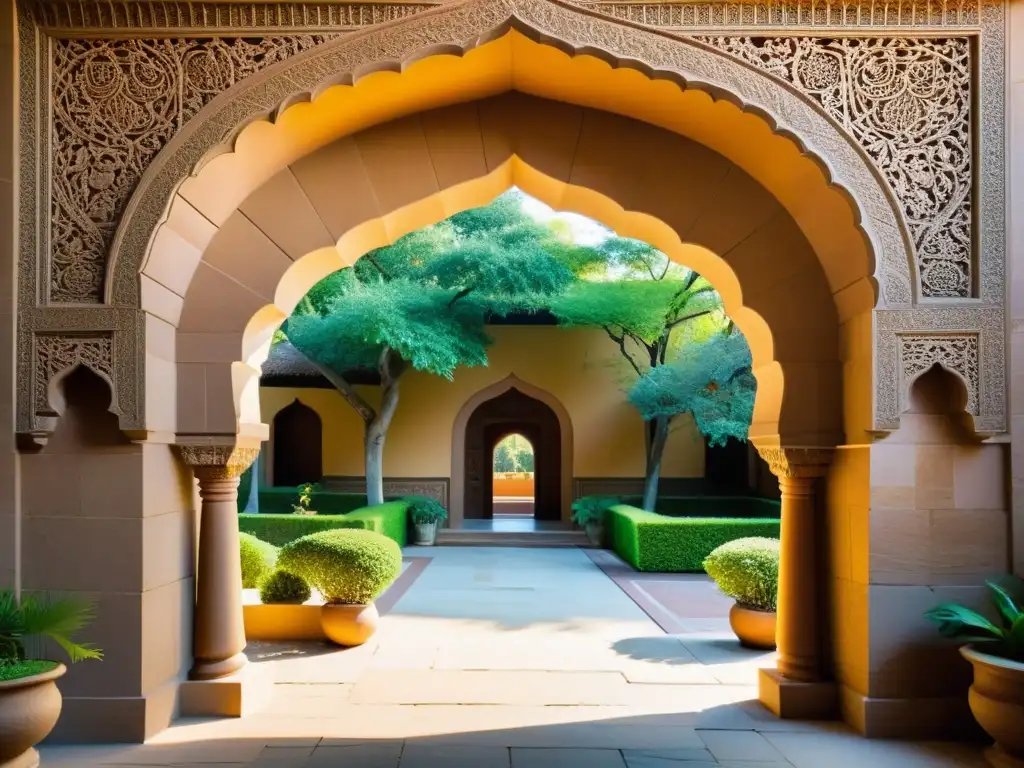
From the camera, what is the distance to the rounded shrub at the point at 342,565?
22.1 feet

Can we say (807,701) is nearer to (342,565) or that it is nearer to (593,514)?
(342,565)

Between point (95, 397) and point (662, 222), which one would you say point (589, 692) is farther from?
point (95, 397)

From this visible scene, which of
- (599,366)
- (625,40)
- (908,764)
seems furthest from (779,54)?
(599,366)

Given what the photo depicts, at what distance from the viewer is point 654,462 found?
49.8 ft

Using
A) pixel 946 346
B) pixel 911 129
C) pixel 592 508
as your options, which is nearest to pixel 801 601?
pixel 946 346

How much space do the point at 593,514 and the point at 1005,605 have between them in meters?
11.2

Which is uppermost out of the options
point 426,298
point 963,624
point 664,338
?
point 426,298

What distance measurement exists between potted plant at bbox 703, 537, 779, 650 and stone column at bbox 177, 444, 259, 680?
3946mm

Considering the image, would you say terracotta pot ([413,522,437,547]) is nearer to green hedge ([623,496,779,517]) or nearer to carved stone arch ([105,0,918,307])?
green hedge ([623,496,779,517])

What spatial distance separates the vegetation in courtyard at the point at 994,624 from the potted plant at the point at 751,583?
2.25m

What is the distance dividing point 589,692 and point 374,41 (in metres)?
4.41

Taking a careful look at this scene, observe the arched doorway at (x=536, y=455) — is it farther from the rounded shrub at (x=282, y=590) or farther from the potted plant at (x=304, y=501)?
the rounded shrub at (x=282, y=590)

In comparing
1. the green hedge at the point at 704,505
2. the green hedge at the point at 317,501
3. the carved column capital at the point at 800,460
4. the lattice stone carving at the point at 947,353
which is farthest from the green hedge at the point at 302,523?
the lattice stone carving at the point at 947,353

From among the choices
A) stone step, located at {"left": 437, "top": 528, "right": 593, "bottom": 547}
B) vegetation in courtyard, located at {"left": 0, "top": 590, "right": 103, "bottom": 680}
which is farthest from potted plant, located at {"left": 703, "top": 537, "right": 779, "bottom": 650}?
stone step, located at {"left": 437, "top": 528, "right": 593, "bottom": 547}
